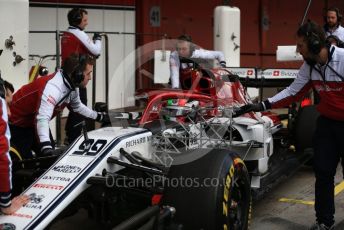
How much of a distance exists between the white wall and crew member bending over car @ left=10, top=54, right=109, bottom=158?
2.36m

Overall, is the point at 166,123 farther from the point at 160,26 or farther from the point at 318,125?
the point at 160,26

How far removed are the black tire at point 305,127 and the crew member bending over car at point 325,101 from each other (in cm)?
150

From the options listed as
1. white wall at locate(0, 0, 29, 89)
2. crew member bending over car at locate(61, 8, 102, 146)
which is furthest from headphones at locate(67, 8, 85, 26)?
white wall at locate(0, 0, 29, 89)

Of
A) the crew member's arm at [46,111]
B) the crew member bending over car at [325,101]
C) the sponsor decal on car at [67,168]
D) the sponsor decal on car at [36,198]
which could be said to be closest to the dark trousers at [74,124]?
the crew member's arm at [46,111]

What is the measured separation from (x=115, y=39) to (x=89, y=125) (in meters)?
6.41

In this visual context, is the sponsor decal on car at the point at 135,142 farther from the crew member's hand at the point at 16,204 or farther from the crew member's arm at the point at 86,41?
the crew member's arm at the point at 86,41

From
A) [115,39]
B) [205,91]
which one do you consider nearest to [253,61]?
[115,39]

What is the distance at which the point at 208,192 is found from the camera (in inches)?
152

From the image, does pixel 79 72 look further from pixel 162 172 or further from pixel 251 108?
pixel 251 108

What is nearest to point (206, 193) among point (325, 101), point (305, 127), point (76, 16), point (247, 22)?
point (325, 101)

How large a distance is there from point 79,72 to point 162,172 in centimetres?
116

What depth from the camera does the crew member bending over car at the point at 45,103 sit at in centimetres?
459

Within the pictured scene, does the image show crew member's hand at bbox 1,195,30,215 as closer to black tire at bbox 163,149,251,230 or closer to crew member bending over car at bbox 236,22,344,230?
black tire at bbox 163,149,251,230

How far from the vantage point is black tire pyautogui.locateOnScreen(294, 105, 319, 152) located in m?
6.54
